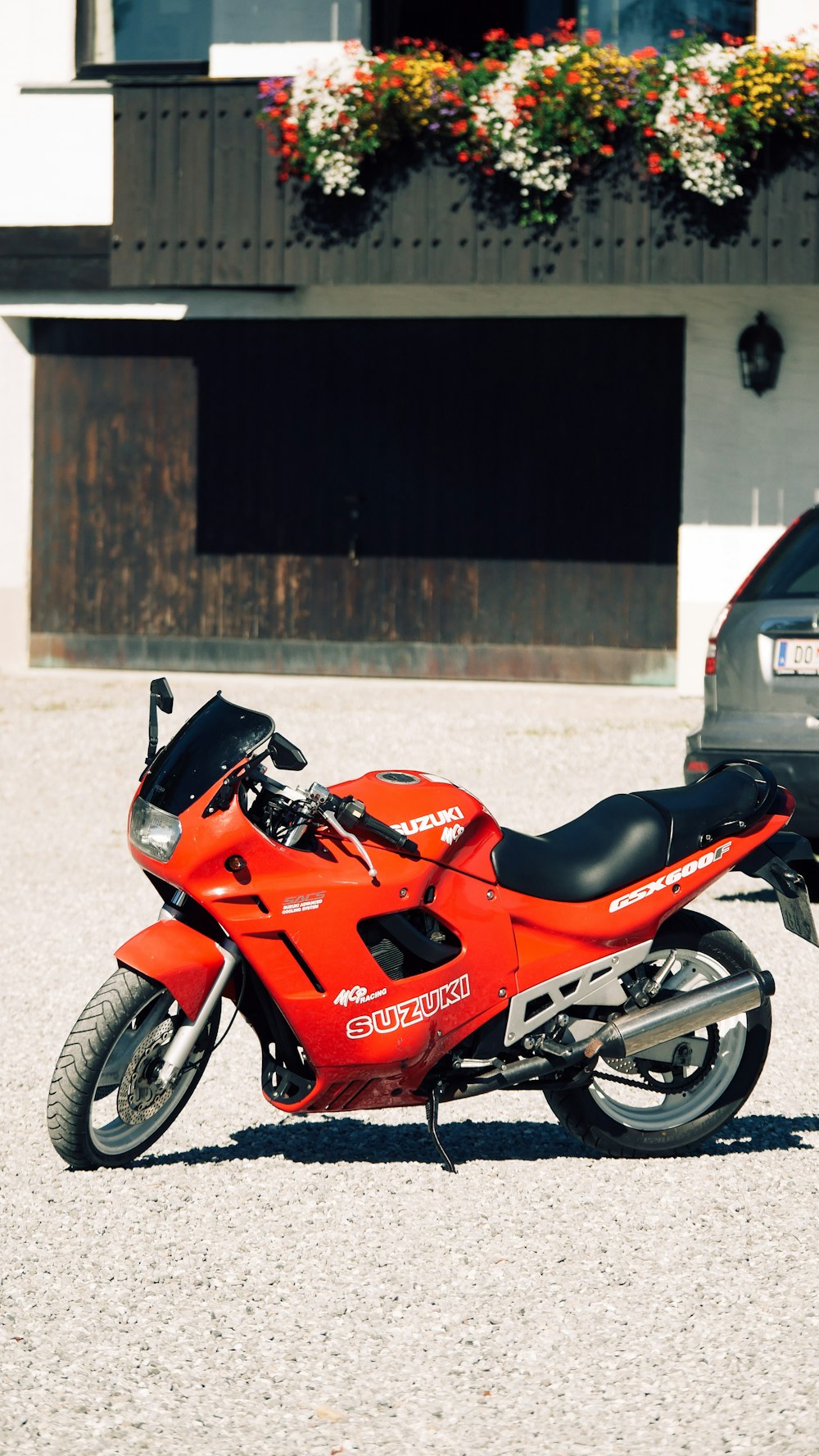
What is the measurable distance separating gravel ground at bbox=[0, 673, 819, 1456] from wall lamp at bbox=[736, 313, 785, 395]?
9.39 meters

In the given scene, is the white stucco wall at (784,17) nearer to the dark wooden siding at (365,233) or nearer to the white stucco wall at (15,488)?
the dark wooden siding at (365,233)

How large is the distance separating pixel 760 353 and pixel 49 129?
630cm

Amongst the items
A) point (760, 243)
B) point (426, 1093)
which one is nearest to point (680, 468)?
point (760, 243)

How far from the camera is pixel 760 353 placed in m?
15.3

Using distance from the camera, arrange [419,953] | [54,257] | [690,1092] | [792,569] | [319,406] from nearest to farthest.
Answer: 1. [419,953]
2. [690,1092]
3. [792,569]
4. [319,406]
5. [54,257]

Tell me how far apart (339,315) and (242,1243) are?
12742 mm

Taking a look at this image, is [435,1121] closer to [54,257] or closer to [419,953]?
[419,953]

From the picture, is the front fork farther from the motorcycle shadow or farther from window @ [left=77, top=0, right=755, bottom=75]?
window @ [left=77, top=0, right=755, bottom=75]

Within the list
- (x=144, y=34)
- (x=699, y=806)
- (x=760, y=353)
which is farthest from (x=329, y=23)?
(x=699, y=806)

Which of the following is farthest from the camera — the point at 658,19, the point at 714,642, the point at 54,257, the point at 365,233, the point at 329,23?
the point at 54,257

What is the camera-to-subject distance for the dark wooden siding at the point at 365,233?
568 inches

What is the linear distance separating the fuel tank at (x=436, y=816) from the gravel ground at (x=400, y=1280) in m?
0.81

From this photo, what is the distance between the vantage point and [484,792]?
36.0ft

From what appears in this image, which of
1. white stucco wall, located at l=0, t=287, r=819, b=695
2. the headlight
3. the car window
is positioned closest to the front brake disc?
the headlight
